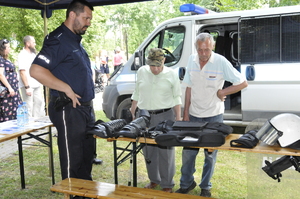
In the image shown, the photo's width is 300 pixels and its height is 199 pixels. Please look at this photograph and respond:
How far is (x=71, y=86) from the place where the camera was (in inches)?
135

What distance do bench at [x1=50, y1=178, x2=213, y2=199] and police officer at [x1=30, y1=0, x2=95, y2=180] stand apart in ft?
0.99

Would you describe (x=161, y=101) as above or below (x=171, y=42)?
below

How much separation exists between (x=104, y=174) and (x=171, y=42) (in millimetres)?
3052

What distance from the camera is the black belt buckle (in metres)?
3.36

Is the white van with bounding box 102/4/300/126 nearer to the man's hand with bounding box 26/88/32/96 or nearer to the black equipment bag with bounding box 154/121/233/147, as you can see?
the man's hand with bounding box 26/88/32/96

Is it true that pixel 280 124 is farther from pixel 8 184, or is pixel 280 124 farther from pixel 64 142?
pixel 8 184

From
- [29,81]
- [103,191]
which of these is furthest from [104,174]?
[29,81]

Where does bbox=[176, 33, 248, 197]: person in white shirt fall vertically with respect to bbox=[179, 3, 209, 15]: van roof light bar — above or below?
below

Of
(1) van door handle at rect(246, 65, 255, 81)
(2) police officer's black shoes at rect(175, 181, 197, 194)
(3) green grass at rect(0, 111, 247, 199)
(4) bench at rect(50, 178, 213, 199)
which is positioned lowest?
(3) green grass at rect(0, 111, 247, 199)

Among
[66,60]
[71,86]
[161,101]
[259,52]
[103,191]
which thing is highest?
[259,52]

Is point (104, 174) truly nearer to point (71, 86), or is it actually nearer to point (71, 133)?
point (71, 133)

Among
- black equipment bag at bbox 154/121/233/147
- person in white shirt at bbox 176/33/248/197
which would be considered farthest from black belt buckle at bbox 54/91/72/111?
person in white shirt at bbox 176/33/248/197

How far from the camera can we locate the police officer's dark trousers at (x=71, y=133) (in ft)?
11.3

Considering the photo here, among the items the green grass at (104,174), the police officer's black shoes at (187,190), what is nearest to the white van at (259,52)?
the green grass at (104,174)
